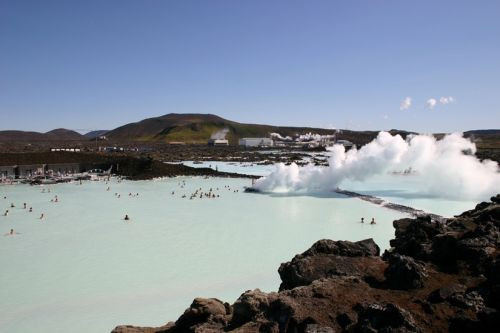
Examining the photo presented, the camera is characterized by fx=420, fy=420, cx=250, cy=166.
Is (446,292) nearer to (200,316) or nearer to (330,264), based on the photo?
(330,264)

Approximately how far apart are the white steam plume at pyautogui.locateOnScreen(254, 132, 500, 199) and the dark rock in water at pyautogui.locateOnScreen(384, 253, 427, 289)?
3026cm

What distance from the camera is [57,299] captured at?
14.8 meters

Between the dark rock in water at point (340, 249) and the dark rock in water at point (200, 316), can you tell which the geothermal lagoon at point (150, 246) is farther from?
the dark rock in water at point (200, 316)

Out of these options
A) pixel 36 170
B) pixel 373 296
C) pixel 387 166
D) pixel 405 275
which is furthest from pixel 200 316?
pixel 36 170

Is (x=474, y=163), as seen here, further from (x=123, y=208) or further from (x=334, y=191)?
(x=123, y=208)

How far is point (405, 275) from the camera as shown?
36.0 feet

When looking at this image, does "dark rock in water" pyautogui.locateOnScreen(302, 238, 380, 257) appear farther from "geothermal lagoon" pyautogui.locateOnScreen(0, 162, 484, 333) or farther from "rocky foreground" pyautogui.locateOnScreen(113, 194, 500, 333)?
"geothermal lagoon" pyautogui.locateOnScreen(0, 162, 484, 333)

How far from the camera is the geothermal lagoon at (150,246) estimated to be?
14367mm

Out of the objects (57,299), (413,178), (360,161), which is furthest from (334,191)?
(57,299)

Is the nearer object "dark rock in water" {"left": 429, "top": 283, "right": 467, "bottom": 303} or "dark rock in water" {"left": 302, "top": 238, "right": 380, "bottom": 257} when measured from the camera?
"dark rock in water" {"left": 429, "top": 283, "right": 467, "bottom": 303}

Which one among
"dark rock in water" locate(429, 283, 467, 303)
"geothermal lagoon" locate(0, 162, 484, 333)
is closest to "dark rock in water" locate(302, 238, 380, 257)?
"dark rock in water" locate(429, 283, 467, 303)

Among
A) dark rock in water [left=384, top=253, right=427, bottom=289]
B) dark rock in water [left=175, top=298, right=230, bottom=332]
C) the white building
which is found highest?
the white building

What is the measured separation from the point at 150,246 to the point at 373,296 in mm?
14095

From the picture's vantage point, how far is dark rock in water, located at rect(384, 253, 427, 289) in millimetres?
10867
